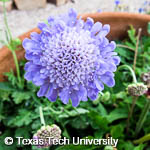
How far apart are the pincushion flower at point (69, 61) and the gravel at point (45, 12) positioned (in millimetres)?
885

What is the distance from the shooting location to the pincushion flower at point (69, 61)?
0.54m

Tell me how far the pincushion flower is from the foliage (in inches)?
7.7

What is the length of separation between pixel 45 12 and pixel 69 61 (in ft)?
3.37

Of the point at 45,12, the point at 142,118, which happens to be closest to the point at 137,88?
the point at 142,118

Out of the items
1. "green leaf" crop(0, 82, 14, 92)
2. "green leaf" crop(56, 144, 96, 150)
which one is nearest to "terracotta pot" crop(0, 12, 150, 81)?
"green leaf" crop(0, 82, 14, 92)

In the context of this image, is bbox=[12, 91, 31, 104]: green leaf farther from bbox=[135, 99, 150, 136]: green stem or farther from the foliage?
bbox=[135, 99, 150, 136]: green stem

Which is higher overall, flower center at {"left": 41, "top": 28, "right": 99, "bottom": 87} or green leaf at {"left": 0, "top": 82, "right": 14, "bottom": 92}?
flower center at {"left": 41, "top": 28, "right": 99, "bottom": 87}

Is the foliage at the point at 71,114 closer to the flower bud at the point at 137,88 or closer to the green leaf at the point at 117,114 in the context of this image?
the green leaf at the point at 117,114

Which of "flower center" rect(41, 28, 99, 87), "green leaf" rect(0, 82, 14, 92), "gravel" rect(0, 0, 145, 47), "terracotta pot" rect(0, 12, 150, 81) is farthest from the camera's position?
"gravel" rect(0, 0, 145, 47)

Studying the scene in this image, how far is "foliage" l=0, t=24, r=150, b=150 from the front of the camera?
2.52 ft

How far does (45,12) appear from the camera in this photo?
1516 millimetres

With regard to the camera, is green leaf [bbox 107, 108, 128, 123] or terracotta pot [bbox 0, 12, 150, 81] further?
terracotta pot [bbox 0, 12, 150, 81]

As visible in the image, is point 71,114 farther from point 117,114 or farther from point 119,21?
point 119,21

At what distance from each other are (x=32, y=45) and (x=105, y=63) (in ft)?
0.50
